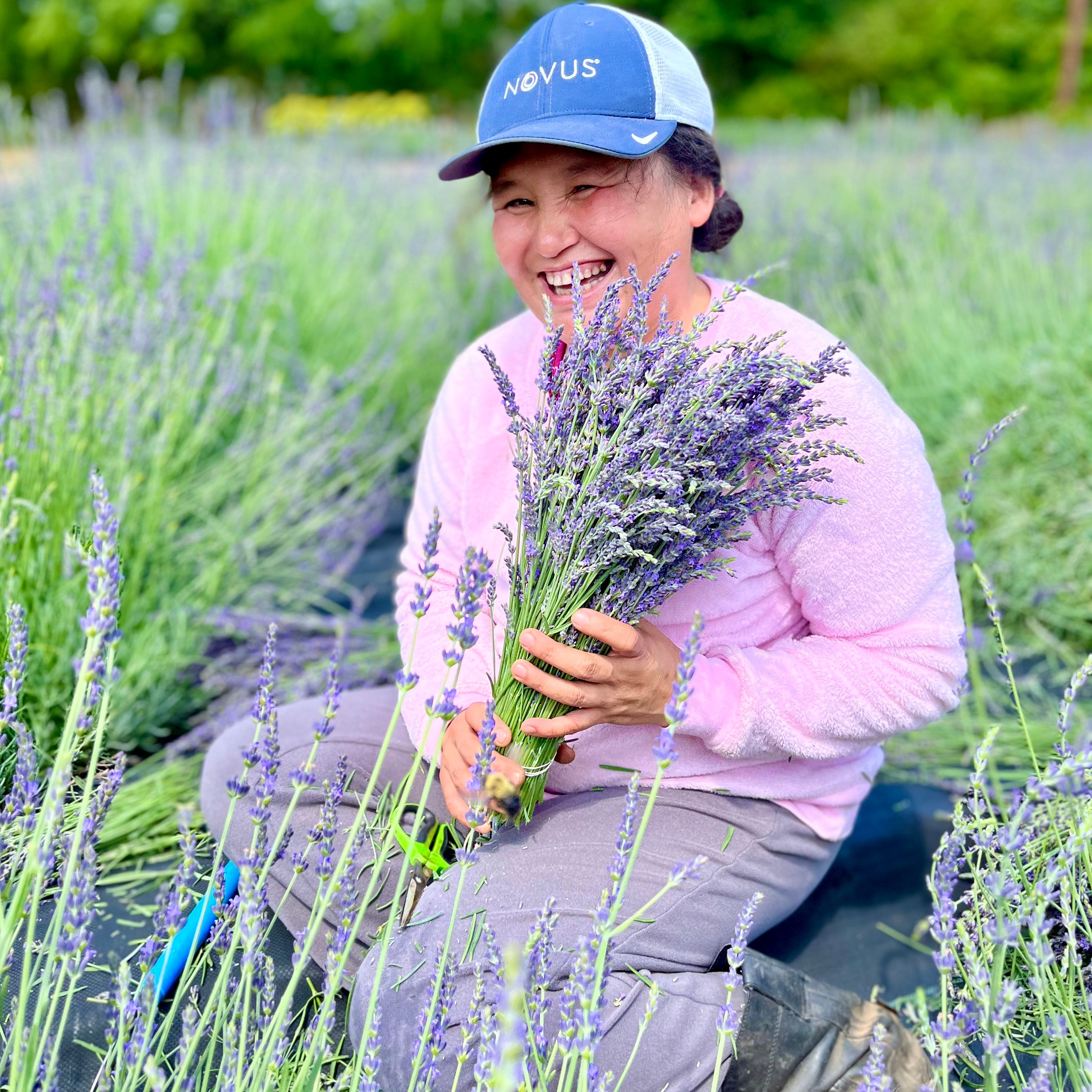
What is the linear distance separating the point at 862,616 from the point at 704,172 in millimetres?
726

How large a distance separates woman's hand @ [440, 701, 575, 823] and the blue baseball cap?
2.65ft

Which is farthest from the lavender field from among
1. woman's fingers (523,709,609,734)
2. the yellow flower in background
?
the yellow flower in background

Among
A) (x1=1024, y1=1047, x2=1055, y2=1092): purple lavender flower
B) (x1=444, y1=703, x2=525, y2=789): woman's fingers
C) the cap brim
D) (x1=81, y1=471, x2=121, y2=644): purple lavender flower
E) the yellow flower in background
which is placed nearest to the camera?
(x1=81, y1=471, x2=121, y2=644): purple lavender flower

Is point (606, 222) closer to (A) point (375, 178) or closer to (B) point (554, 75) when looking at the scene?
(B) point (554, 75)

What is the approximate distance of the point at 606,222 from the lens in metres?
1.58

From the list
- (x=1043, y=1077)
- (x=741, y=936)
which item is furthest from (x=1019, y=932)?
(x=741, y=936)

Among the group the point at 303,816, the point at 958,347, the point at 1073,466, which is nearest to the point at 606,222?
the point at 303,816

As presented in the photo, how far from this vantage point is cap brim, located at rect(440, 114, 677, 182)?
150 centimetres

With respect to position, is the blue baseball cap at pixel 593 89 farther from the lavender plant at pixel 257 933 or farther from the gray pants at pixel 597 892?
the gray pants at pixel 597 892

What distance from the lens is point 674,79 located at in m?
1.60

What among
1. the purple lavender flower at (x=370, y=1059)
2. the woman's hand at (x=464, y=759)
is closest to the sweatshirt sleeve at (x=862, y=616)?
the woman's hand at (x=464, y=759)

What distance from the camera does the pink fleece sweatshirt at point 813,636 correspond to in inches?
60.9

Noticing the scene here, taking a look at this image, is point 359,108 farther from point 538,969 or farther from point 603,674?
point 538,969

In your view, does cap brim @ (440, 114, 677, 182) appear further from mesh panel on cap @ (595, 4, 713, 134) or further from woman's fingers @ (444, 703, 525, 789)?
woman's fingers @ (444, 703, 525, 789)
